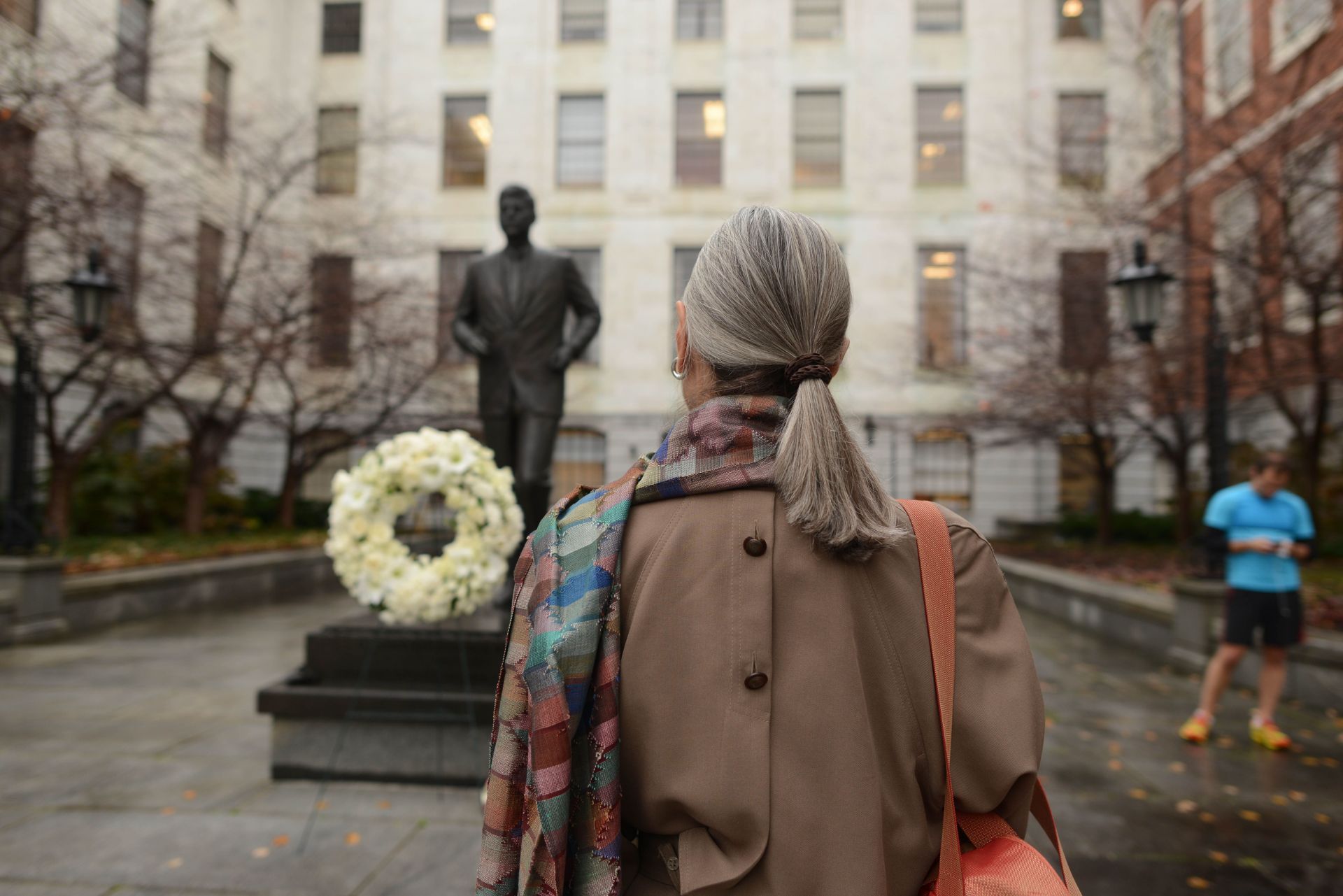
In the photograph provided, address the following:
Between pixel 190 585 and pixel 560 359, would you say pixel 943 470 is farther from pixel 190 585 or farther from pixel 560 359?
pixel 560 359

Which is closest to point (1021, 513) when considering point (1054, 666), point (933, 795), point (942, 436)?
point (942, 436)

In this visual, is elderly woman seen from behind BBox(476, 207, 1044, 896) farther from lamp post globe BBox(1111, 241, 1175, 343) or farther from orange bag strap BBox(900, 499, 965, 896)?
lamp post globe BBox(1111, 241, 1175, 343)

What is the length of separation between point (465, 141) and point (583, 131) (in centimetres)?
390

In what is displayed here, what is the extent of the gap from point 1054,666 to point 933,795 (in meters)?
8.39

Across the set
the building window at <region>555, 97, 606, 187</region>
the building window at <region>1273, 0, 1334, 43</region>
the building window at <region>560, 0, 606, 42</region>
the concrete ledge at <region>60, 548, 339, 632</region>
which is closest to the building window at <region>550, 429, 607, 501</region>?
the building window at <region>555, 97, 606, 187</region>

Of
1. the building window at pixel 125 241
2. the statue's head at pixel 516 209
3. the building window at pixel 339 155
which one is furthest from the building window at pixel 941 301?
the statue's head at pixel 516 209

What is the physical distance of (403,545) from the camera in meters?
4.36

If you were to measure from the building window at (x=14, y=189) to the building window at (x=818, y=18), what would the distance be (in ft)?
71.6

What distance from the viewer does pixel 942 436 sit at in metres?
24.2

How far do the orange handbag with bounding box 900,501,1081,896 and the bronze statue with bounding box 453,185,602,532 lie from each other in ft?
15.2

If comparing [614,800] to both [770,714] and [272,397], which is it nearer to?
[770,714]

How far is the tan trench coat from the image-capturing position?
1.13 meters

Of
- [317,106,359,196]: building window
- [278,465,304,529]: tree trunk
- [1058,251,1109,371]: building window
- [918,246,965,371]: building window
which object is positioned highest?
[317,106,359,196]: building window

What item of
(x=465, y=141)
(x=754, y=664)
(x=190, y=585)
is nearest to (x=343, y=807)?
(x=754, y=664)
